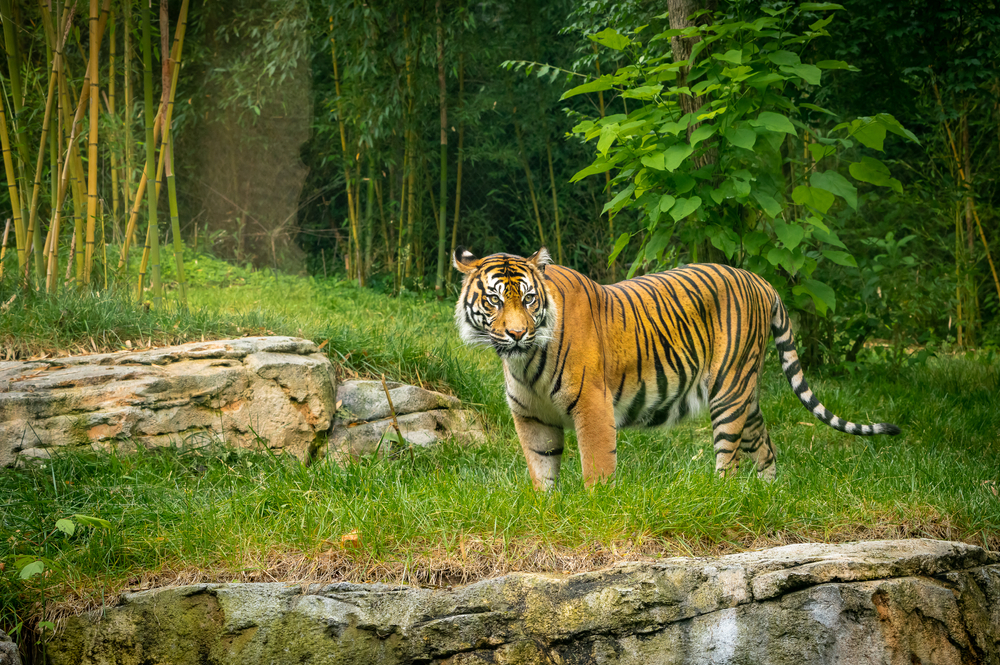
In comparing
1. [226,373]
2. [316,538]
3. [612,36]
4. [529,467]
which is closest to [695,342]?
[529,467]

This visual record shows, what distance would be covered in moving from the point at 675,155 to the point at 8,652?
359cm

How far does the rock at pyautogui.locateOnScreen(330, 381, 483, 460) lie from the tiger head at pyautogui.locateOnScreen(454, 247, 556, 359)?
1.22 m

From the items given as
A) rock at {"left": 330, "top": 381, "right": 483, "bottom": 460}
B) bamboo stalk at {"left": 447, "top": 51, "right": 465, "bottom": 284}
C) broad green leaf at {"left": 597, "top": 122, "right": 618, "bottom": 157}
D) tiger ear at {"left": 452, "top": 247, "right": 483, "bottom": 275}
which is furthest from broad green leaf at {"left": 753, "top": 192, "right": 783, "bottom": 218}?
bamboo stalk at {"left": 447, "top": 51, "right": 465, "bottom": 284}

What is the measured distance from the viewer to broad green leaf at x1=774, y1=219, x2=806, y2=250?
14.0ft

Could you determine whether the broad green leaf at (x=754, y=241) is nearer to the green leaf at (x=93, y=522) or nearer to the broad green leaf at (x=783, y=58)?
the broad green leaf at (x=783, y=58)

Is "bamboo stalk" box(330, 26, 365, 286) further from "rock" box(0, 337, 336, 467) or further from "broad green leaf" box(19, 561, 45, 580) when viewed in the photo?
"broad green leaf" box(19, 561, 45, 580)

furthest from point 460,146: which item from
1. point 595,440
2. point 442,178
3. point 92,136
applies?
point 595,440

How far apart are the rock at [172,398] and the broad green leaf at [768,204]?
8.45 feet

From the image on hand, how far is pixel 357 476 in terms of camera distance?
361 cm

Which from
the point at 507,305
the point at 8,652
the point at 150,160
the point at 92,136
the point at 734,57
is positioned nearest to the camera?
the point at 8,652

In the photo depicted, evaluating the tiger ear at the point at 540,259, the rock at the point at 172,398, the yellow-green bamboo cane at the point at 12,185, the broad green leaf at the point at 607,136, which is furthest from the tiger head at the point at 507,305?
the yellow-green bamboo cane at the point at 12,185

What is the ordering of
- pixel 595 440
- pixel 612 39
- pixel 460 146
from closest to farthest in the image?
pixel 595 440, pixel 612 39, pixel 460 146

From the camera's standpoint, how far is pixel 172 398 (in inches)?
168

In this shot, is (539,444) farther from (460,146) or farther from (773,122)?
(460,146)
